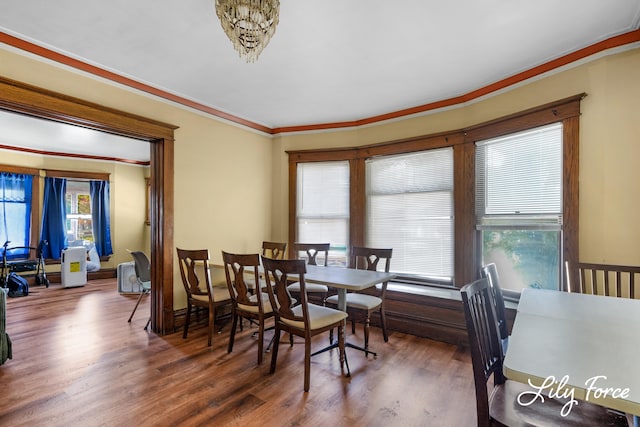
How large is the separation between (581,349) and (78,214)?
27.2ft

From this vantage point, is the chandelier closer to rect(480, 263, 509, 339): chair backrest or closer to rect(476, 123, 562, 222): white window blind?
rect(480, 263, 509, 339): chair backrest

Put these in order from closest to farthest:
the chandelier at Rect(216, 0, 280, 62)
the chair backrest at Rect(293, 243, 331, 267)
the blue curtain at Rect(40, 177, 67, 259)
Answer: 1. the chandelier at Rect(216, 0, 280, 62)
2. the chair backrest at Rect(293, 243, 331, 267)
3. the blue curtain at Rect(40, 177, 67, 259)

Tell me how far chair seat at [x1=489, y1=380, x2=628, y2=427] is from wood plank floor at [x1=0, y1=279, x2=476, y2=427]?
78 cm

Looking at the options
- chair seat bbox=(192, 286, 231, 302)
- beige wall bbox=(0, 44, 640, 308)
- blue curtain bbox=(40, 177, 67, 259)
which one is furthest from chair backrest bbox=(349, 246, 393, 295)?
blue curtain bbox=(40, 177, 67, 259)

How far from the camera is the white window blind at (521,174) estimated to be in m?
2.75

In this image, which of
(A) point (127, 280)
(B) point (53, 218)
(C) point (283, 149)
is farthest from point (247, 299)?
(B) point (53, 218)

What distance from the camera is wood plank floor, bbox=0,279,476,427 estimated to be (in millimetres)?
1991

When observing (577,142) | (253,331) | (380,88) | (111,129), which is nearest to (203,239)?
(253,331)

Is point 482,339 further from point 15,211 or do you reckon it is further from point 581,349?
point 15,211

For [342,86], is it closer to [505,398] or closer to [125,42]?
[125,42]

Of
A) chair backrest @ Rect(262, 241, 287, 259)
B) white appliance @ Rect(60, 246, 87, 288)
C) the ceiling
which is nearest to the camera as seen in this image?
the ceiling

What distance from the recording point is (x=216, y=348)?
3.04 m

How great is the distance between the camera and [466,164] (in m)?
3.41

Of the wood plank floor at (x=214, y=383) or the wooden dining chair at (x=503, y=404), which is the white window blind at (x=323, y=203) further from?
the wooden dining chair at (x=503, y=404)
